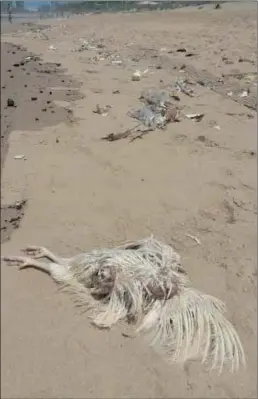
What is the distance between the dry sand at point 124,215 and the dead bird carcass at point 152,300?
0.07 m

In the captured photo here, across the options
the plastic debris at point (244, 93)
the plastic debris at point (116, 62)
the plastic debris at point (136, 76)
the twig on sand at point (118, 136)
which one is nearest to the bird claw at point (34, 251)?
the twig on sand at point (118, 136)

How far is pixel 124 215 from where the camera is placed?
138 inches

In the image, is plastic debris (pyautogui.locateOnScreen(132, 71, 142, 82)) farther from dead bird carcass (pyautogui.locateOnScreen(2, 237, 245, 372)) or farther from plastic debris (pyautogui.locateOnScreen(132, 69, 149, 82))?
dead bird carcass (pyautogui.locateOnScreen(2, 237, 245, 372))

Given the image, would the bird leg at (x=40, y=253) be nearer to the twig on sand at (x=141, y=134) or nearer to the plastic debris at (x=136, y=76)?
the twig on sand at (x=141, y=134)

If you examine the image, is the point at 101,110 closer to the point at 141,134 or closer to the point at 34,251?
the point at 141,134

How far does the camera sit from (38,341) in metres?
2.12

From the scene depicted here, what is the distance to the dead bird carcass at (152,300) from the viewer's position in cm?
241

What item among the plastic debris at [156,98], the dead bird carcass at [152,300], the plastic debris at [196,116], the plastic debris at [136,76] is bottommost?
the dead bird carcass at [152,300]

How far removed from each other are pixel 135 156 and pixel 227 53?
5.08 m

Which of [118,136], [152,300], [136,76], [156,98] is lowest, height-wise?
[152,300]

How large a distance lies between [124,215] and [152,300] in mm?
1020

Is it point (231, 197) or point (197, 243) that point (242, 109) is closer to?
point (231, 197)

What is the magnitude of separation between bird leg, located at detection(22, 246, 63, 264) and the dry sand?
62 millimetres

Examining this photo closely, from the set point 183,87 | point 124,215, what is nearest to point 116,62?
point 183,87
